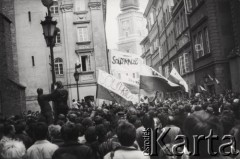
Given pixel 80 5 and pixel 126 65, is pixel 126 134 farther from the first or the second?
pixel 80 5

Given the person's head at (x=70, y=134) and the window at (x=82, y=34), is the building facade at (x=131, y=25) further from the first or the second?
the person's head at (x=70, y=134)

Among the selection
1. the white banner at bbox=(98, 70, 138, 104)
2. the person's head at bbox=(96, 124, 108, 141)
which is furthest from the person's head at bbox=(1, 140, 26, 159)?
the white banner at bbox=(98, 70, 138, 104)

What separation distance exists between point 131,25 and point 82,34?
6818 centimetres

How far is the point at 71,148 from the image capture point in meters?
4.80

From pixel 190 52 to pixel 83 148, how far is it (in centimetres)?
2840

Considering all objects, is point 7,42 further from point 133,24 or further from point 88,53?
point 133,24

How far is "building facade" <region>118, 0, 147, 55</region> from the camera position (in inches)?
4153

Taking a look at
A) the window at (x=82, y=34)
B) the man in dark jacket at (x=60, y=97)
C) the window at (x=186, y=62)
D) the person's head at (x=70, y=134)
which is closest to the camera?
the person's head at (x=70, y=134)

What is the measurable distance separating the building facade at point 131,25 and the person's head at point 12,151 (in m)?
99.9

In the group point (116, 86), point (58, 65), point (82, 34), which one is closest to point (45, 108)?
point (116, 86)

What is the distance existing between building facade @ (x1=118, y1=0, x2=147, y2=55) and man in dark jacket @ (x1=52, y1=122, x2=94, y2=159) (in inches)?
3967

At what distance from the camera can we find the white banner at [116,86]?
1365cm

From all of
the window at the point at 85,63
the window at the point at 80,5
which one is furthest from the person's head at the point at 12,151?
the window at the point at 80,5

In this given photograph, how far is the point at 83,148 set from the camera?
4855mm
